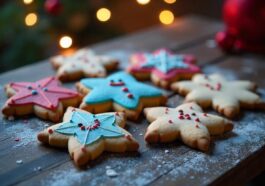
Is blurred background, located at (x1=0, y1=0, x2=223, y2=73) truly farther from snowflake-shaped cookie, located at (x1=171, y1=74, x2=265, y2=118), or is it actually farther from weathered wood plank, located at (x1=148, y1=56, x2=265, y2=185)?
weathered wood plank, located at (x1=148, y1=56, x2=265, y2=185)

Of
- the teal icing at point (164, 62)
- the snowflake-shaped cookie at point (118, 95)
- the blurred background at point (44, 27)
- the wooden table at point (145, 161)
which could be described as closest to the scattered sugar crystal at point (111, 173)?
the wooden table at point (145, 161)

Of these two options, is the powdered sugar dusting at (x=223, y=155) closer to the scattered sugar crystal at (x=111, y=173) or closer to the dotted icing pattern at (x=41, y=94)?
the scattered sugar crystal at (x=111, y=173)

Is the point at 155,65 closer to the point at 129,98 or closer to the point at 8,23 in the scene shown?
the point at 129,98

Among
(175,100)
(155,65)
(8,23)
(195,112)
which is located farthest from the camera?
(8,23)

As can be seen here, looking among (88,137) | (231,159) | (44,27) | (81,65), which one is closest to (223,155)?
(231,159)

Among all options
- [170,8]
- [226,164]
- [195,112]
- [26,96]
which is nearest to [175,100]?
[195,112]

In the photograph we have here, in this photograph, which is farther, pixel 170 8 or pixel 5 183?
pixel 170 8
